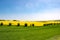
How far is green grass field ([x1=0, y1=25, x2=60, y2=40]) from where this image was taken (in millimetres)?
7421

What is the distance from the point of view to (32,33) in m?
8.10

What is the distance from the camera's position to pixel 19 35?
7.70 meters

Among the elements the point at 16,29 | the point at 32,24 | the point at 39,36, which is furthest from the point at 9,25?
the point at 39,36

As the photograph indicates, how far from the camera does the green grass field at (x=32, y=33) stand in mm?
7421

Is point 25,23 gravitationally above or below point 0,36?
above

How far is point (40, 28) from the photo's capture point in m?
8.96

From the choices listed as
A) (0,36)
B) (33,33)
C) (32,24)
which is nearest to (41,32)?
(33,33)

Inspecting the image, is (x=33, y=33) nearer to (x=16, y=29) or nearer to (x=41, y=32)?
(x=41, y=32)

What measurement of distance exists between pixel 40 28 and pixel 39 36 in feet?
4.53

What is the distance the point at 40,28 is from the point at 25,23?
1.19 meters

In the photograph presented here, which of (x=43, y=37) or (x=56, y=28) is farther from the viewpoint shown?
(x=56, y=28)

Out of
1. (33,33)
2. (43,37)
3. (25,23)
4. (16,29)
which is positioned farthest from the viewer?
(25,23)

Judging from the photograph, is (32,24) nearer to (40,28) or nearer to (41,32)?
(40,28)

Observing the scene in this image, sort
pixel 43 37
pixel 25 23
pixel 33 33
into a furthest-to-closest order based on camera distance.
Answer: pixel 25 23 → pixel 33 33 → pixel 43 37
